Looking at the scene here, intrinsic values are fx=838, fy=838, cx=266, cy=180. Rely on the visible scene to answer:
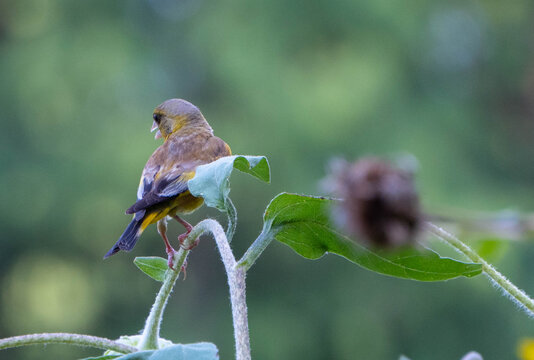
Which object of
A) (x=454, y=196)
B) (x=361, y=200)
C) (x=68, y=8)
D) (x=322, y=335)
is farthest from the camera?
(x=68, y=8)

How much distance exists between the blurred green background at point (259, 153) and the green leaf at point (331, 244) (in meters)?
7.14

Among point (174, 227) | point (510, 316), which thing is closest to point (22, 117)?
point (174, 227)

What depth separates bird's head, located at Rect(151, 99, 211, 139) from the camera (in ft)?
9.41

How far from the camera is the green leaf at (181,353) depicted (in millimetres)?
901

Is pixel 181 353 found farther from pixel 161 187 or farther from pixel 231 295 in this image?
pixel 161 187

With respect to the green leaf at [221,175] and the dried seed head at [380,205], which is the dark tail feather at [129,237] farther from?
the dried seed head at [380,205]

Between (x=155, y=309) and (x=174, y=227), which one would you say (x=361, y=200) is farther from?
(x=174, y=227)

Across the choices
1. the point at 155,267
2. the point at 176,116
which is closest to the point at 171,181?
the point at 176,116

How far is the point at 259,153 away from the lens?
8.55m

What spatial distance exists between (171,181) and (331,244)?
4.01ft

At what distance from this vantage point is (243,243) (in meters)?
9.38

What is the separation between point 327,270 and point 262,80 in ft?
7.42

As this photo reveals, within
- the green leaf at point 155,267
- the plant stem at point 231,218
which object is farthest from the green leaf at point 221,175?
the green leaf at point 155,267

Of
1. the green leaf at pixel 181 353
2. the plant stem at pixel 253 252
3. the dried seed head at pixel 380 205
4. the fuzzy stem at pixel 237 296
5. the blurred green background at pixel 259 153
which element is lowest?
the dried seed head at pixel 380 205
